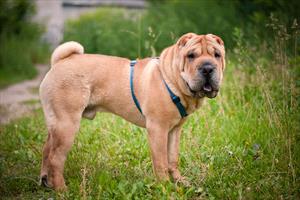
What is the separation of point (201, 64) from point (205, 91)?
248 mm

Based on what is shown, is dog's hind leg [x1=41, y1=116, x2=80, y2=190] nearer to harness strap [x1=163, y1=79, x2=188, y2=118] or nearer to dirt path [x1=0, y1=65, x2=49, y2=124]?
harness strap [x1=163, y1=79, x2=188, y2=118]

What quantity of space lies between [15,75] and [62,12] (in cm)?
724

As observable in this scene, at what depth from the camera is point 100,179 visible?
441cm

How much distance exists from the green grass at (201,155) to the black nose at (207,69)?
2.82ft

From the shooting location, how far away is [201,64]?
4.20 meters

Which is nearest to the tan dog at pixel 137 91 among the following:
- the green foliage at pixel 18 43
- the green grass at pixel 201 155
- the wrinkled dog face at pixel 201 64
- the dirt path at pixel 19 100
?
the wrinkled dog face at pixel 201 64

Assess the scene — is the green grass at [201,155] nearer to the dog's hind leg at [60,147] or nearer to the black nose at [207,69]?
the dog's hind leg at [60,147]

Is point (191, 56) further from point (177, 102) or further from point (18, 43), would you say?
point (18, 43)

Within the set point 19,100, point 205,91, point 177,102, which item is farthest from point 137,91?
point 19,100

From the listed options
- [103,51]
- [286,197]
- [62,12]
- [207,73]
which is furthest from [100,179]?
[62,12]

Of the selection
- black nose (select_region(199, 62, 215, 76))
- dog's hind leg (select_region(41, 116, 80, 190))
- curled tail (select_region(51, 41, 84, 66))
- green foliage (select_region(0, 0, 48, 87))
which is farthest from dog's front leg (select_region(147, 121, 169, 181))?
green foliage (select_region(0, 0, 48, 87))

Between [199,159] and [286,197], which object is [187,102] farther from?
[286,197]

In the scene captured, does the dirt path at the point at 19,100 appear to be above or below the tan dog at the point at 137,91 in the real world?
below

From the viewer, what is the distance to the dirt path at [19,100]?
782 cm
